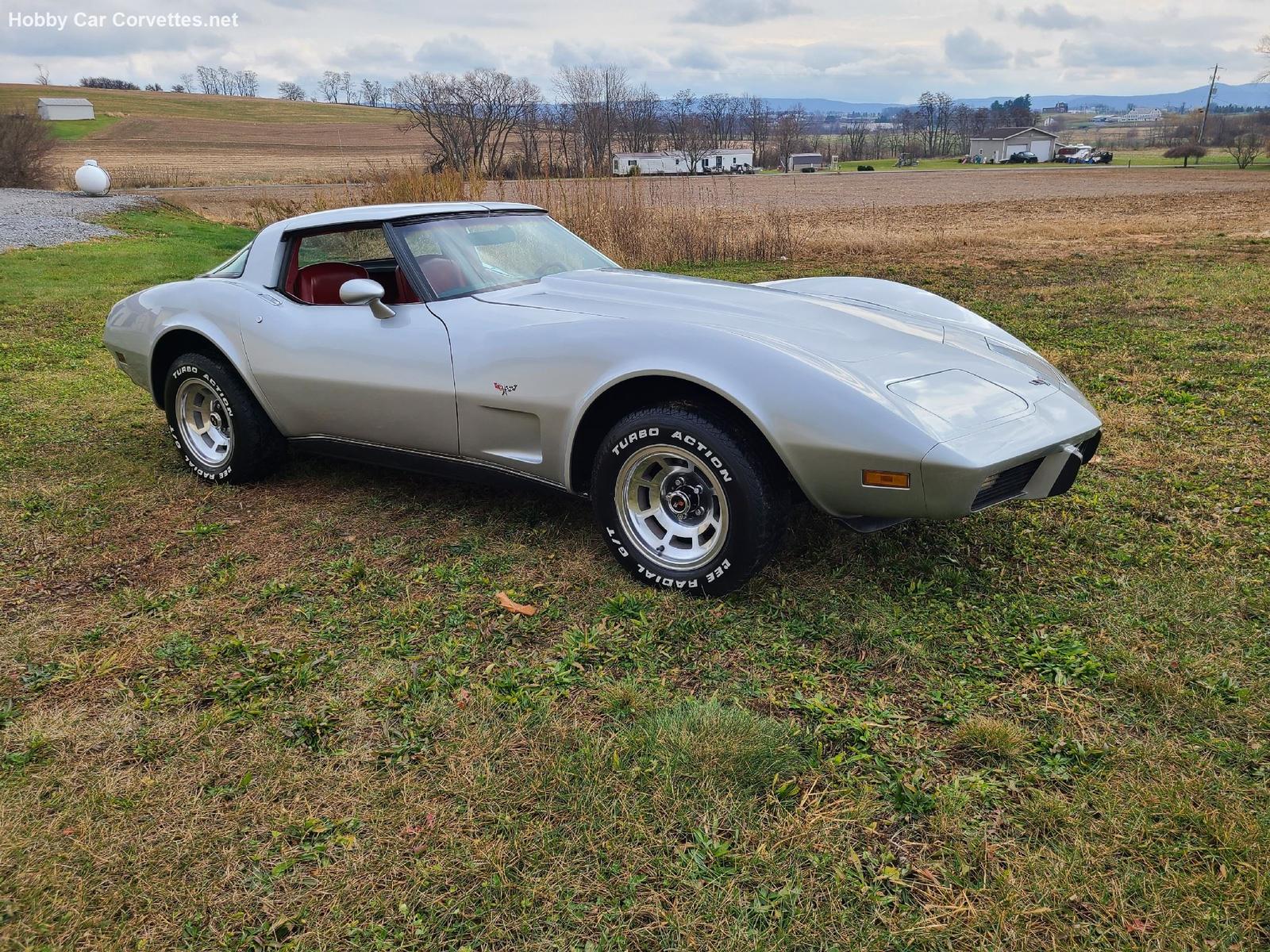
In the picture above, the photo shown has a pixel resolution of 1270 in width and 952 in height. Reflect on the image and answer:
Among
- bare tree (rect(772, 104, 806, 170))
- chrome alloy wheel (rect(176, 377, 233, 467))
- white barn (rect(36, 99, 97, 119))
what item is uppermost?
white barn (rect(36, 99, 97, 119))

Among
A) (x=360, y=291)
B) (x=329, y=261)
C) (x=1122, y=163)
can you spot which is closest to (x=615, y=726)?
(x=360, y=291)

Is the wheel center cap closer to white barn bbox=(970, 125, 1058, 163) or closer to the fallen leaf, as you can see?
the fallen leaf

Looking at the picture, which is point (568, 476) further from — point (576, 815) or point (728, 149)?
point (728, 149)

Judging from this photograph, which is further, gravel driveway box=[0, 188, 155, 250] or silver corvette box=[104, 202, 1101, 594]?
gravel driveway box=[0, 188, 155, 250]

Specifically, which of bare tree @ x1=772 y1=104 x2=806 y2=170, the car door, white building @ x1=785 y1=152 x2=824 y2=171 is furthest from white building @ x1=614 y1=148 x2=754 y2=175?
the car door

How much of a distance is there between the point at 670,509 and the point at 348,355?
1682 mm

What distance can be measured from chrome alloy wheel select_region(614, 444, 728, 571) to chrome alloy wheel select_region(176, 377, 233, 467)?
8.11ft

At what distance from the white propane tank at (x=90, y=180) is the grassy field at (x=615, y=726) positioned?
80.3ft

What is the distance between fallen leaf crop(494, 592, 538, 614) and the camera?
3.30 meters

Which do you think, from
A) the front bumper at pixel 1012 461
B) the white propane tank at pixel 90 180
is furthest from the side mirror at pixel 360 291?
the white propane tank at pixel 90 180

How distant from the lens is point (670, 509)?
339cm

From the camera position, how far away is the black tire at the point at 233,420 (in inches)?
175

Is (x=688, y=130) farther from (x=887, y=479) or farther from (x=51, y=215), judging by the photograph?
(x=887, y=479)

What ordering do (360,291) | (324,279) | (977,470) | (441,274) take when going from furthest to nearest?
(324,279)
(441,274)
(360,291)
(977,470)
